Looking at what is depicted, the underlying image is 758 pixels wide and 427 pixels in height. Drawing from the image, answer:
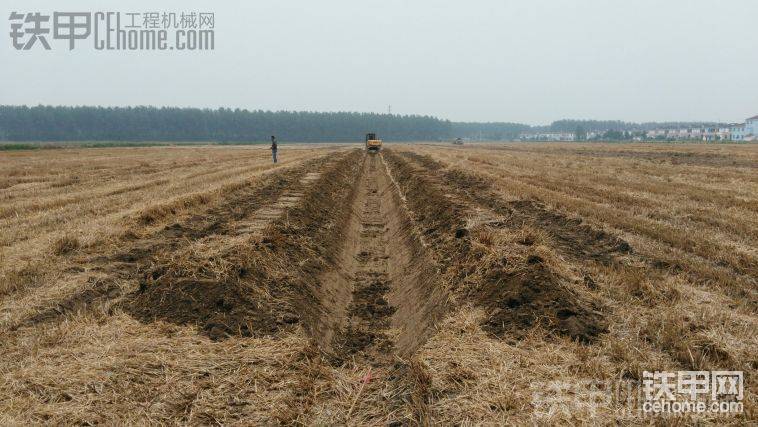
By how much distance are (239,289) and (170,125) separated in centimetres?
17129

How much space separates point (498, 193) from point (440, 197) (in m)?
2.52

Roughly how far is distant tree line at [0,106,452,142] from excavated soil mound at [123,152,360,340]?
156229mm

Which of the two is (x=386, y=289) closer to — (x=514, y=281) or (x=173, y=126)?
(x=514, y=281)

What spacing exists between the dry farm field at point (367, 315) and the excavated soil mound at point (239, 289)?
3cm

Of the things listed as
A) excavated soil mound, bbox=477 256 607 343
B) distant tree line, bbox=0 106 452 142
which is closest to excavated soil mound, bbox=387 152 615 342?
excavated soil mound, bbox=477 256 607 343

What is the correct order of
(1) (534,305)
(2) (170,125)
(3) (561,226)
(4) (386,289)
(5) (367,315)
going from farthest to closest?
(2) (170,125) < (3) (561,226) < (4) (386,289) < (5) (367,315) < (1) (534,305)

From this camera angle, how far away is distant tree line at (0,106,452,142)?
146 metres

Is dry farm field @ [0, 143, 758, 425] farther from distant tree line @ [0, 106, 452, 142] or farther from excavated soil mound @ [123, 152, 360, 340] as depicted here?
distant tree line @ [0, 106, 452, 142]

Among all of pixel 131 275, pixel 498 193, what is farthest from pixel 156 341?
pixel 498 193

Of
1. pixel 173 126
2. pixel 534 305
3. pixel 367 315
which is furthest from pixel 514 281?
pixel 173 126

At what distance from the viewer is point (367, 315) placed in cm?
759

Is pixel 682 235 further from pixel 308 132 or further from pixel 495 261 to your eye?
pixel 308 132

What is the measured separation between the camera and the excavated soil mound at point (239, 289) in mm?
5797

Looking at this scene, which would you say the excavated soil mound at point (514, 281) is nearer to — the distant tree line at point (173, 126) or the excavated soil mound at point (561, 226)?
the excavated soil mound at point (561, 226)
